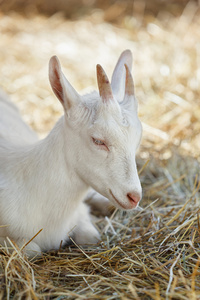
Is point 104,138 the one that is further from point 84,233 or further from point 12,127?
point 12,127

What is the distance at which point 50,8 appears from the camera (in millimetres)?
7254

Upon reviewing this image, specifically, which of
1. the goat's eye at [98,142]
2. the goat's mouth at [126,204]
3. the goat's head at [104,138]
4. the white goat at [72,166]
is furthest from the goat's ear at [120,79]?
the goat's mouth at [126,204]

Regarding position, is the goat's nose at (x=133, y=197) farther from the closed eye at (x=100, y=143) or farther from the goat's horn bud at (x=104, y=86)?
the goat's horn bud at (x=104, y=86)

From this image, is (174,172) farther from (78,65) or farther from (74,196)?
(78,65)

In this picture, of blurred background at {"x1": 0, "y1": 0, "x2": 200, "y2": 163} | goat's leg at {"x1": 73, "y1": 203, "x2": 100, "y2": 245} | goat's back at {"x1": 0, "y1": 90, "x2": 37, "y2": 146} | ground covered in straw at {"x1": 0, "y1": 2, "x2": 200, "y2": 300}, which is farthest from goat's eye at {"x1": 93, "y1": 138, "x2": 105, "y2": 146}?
blurred background at {"x1": 0, "y1": 0, "x2": 200, "y2": 163}

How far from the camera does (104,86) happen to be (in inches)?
81.8

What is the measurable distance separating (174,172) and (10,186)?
1.64 m

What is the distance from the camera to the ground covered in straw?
2051 millimetres

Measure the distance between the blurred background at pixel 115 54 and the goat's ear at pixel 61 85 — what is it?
179cm

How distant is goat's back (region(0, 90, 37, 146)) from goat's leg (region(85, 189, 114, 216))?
642mm

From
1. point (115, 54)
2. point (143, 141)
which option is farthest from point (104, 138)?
point (115, 54)

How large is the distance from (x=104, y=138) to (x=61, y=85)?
35cm

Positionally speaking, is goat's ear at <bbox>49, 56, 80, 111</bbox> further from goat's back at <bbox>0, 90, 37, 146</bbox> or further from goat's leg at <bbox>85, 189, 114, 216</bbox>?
goat's leg at <bbox>85, 189, 114, 216</bbox>

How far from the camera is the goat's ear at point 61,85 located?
2.12m
